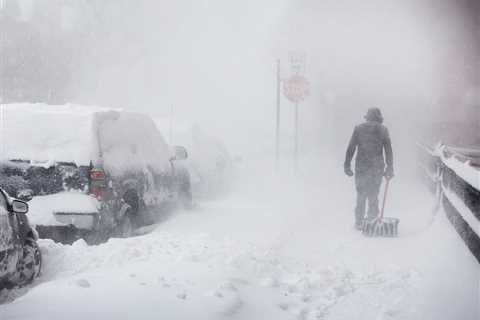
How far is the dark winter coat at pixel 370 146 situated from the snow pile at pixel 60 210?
447 centimetres

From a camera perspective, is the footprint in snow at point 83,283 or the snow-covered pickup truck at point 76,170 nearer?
the footprint in snow at point 83,283

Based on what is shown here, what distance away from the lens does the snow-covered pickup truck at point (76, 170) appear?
6.64 meters

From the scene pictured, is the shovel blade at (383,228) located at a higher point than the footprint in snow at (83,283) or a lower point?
lower

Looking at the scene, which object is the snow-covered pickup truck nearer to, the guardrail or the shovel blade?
the shovel blade

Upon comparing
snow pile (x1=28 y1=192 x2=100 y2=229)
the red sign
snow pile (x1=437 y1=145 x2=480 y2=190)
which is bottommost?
snow pile (x1=28 y1=192 x2=100 y2=229)

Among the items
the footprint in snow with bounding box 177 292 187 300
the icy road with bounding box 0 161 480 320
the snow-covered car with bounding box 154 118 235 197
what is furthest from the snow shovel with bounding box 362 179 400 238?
the footprint in snow with bounding box 177 292 187 300

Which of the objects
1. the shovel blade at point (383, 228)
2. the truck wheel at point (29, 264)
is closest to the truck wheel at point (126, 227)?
the truck wheel at point (29, 264)

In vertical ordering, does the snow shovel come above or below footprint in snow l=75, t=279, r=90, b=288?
below

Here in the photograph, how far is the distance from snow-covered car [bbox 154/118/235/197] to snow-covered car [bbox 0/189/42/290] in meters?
6.23

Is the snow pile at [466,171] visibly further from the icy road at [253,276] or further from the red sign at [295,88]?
the red sign at [295,88]

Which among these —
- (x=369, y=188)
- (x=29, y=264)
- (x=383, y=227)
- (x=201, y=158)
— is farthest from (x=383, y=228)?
(x=29, y=264)

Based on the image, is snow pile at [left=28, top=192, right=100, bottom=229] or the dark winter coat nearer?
snow pile at [left=28, top=192, right=100, bottom=229]

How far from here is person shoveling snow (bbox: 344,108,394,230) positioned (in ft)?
31.7

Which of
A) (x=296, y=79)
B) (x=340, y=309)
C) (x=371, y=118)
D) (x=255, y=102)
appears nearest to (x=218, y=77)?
(x=255, y=102)
